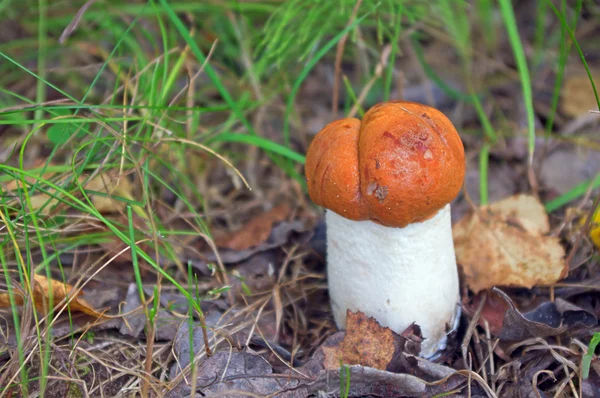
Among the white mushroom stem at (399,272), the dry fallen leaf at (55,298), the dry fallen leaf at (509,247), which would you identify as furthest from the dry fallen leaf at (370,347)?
the dry fallen leaf at (55,298)

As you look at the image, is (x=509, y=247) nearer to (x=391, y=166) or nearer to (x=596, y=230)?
(x=596, y=230)

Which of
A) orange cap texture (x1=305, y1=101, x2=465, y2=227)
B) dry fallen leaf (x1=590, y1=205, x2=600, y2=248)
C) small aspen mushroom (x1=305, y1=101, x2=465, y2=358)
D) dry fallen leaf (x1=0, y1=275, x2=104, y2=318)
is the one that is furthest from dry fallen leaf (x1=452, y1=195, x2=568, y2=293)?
dry fallen leaf (x1=0, y1=275, x2=104, y2=318)

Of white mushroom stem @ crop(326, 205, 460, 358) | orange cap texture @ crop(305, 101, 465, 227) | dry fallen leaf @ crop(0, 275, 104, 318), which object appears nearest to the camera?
orange cap texture @ crop(305, 101, 465, 227)

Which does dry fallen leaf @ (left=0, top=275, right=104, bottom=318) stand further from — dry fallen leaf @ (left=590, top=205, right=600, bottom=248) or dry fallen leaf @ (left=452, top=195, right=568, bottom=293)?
dry fallen leaf @ (left=590, top=205, right=600, bottom=248)

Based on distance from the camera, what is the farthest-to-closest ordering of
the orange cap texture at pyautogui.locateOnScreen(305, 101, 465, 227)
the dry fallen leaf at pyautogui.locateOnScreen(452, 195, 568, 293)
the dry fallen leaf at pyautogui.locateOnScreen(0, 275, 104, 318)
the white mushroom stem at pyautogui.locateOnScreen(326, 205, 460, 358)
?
1. the dry fallen leaf at pyautogui.locateOnScreen(452, 195, 568, 293)
2. the dry fallen leaf at pyautogui.locateOnScreen(0, 275, 104, 318)
3. the white mushroom stem at pyautogui.locateOnScreen(326, 205, 460, 358)
4. the orange cap texture at pyautogui.locateOnScreen(305, 101, 465, 227)

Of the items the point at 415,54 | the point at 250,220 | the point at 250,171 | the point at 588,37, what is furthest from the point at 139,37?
the point at 588,37

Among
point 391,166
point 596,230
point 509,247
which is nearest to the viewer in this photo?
point 391,166

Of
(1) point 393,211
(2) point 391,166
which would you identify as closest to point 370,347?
(1) point 393,211

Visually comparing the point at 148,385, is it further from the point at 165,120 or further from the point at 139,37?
the point at 139,37
